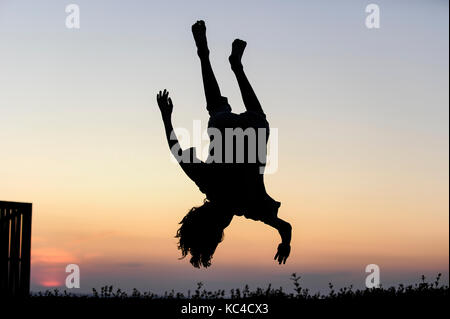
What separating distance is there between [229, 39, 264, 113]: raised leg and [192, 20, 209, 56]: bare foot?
1.80ft

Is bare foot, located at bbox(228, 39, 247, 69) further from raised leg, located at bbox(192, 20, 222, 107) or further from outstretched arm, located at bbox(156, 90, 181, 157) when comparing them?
outstretched arm, located at bbox(156, 90, 181, 157)

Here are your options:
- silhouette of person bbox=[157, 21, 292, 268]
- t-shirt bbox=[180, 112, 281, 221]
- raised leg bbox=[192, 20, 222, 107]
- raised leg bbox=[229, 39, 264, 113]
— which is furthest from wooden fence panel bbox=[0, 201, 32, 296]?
raised leg bbox=[229, 39, 264, 113]

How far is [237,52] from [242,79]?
47 centimetres

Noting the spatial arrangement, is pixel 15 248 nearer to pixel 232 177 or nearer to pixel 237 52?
pixel 232 177

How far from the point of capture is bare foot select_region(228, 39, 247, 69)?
1248 cm

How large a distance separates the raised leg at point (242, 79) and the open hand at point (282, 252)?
6.66 ft

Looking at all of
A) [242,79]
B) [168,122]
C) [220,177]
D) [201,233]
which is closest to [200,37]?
[242,79]

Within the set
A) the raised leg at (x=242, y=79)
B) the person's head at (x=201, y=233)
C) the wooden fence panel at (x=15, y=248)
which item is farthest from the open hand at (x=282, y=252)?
the wooden fence panel at (x=15, y=248)

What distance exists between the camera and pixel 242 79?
12406mm

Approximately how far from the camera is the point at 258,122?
11.9 metres

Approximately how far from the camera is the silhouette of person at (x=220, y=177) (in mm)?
11648

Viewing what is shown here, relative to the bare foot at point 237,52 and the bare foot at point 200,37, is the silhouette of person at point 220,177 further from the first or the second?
the bare foot at point 237,52
